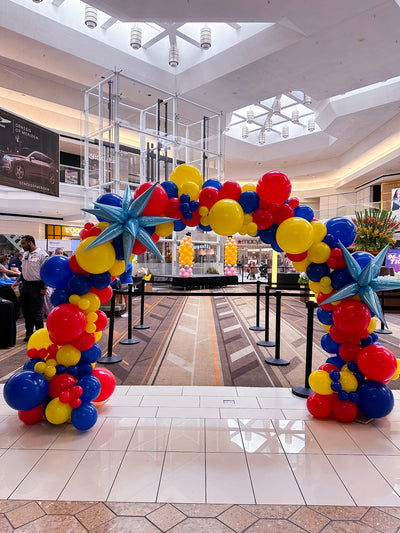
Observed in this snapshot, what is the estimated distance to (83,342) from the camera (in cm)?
277

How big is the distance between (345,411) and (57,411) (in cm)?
241

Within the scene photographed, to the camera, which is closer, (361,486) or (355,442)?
(361,486)

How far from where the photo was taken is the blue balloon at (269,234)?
2.92 metres

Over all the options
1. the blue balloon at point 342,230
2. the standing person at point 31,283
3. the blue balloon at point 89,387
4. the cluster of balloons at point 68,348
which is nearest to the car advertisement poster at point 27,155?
the standing person at point 31,283

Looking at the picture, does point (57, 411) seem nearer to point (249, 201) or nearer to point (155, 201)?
point (155, 201)

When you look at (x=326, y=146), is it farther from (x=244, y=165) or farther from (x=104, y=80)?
(x=104, y=80)

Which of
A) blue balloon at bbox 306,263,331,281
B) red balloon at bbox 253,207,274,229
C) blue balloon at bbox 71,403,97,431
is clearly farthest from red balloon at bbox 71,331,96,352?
blue balloon at bbox 306,263,331,281

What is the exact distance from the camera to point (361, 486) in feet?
6.72

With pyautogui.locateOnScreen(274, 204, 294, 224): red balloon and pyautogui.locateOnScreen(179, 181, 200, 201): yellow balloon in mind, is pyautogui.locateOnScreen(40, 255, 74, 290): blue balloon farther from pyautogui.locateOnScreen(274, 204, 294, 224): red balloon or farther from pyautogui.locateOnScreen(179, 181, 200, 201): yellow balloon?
pyautogui.locateOnScreen(274, 204, 294, 224): red balloon

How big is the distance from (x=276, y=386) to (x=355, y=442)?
115 centimetres

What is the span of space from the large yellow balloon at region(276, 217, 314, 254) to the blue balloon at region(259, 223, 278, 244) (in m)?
0.21

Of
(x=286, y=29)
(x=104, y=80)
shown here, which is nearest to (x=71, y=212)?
(x=104, y=80)

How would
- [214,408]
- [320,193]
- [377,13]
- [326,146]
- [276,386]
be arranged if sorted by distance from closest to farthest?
[214,408]
[276,386]
[377,13]
[326,146]
[320,193]

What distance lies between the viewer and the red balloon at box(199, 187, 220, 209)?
283cm
